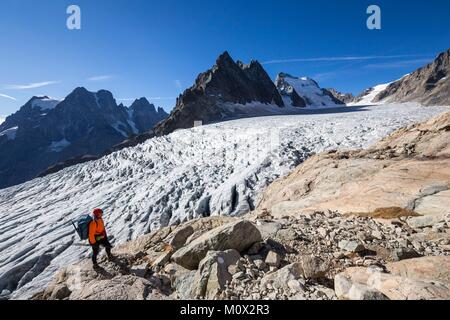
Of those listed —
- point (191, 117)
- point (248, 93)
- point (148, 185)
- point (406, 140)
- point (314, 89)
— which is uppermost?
point (314, 89)

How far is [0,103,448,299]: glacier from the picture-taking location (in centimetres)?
1877

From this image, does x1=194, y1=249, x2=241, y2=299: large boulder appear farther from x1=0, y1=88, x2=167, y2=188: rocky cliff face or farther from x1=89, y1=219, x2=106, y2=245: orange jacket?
x1=0, y1=88, x2=167, y2=188: rocky cliff face

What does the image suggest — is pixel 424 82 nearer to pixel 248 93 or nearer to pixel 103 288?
pixel 248 93

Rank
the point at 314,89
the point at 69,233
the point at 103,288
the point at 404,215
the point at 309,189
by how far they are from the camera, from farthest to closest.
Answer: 1. the point at 314,89
2. the point at 69,233
3. the point at 309,189
4. the point at 404,215
5. the point at 103,288

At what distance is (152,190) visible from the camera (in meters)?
24.4

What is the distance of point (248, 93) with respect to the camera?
93.4 meters

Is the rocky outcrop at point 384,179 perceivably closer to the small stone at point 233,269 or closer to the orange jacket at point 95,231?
the small stone at point 233,269

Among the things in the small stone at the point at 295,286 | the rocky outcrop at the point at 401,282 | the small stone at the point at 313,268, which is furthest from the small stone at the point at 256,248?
Answer: the rocky outcrop at the point at 401,282

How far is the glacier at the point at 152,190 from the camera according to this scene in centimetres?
1877

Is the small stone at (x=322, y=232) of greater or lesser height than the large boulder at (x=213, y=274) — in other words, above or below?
above

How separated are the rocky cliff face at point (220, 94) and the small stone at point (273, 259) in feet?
185

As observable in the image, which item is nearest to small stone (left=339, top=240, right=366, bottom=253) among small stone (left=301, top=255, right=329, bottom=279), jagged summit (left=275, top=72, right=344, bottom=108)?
small stone (left=301, top=255, right=329, bottom=279)

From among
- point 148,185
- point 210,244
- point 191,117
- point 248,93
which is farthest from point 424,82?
point 210,244

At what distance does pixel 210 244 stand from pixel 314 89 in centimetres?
18806
